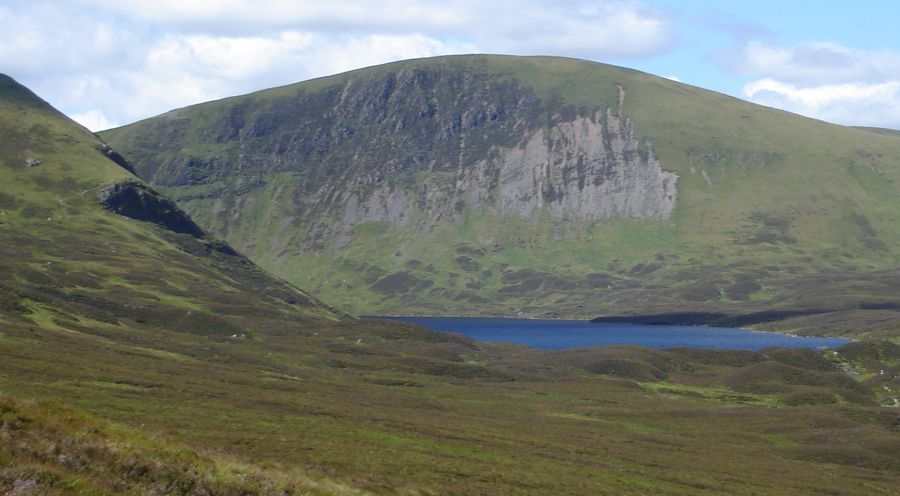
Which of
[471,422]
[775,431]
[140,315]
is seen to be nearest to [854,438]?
[775,431]

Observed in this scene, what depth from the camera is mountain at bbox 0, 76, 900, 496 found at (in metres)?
37.4

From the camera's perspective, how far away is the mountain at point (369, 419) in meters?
37.4

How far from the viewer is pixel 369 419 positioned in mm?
100312

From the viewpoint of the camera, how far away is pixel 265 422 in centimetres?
8744

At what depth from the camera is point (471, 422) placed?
Result: 113000 mm

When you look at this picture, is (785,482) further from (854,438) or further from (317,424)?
(317,424)

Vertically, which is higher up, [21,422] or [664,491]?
[21,422]

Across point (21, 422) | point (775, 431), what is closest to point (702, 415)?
point (775, 431)

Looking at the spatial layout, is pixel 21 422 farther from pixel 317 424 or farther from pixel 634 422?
pixel 634 422

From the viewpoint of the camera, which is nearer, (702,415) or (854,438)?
(854,438)

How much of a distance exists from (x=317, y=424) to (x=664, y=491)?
97.7ft

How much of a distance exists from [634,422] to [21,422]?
345ft

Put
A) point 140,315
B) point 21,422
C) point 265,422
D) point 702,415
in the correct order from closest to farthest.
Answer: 1. point 21,422
2. point 265,422
3. point 702,415
4. point 140,315

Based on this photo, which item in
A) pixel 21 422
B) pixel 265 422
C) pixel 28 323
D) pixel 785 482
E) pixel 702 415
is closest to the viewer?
pixel 21 422
